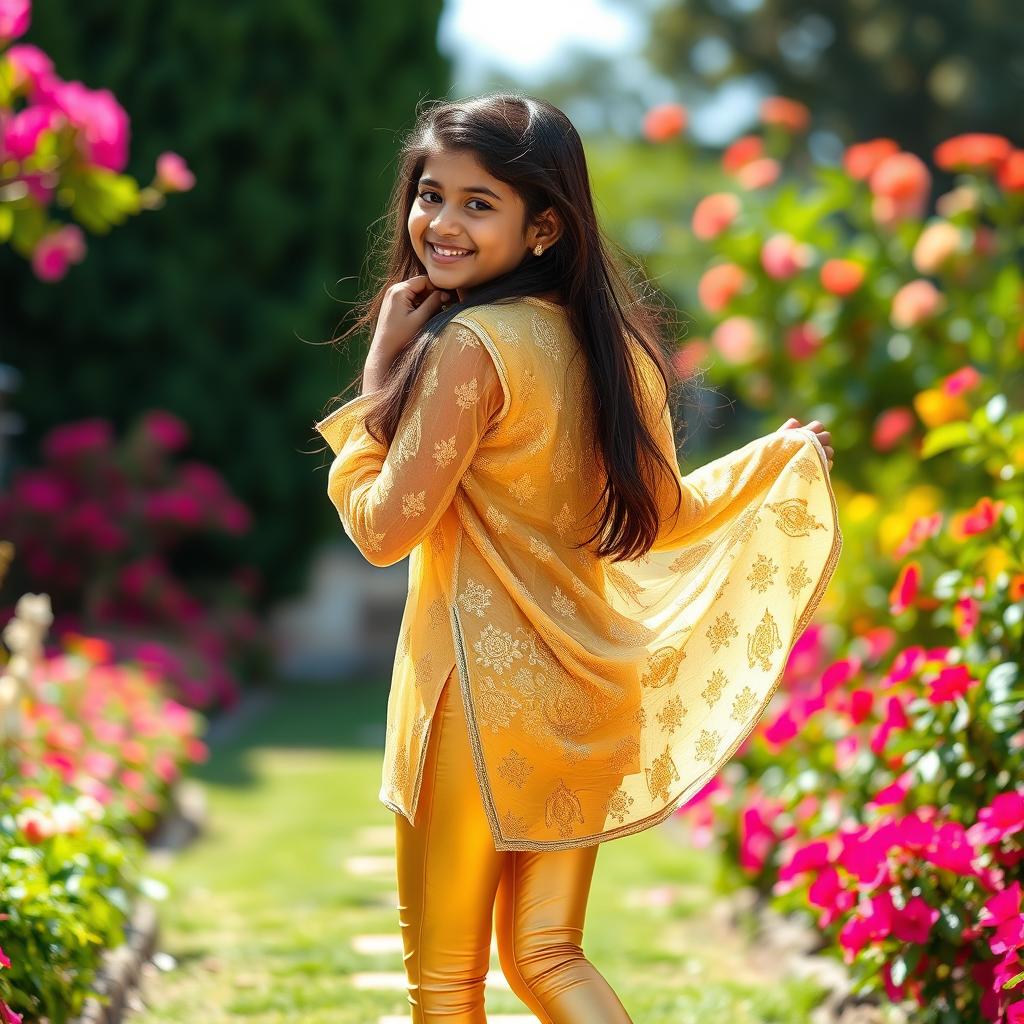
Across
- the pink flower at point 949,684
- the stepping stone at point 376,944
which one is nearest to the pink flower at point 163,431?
the stepping stone at point 376,944

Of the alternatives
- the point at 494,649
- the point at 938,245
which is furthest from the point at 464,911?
the point at 938,245

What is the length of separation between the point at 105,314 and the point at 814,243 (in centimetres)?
624

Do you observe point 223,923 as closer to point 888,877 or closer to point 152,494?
point 888,877

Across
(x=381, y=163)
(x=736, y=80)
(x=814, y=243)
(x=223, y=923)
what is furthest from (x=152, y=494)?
(x=736, y=80)

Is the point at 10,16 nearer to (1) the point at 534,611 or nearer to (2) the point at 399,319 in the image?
(2) the point at 399,319

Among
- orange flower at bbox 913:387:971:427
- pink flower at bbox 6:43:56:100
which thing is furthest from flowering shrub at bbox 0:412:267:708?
orange flower at bbox 913:387:971:427

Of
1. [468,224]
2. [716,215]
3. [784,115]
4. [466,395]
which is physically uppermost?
[784,115]

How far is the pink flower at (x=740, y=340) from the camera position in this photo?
6199 millimetres

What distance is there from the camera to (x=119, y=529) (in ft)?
32.7

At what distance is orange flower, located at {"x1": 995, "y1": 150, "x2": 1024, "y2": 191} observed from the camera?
18.9 feet

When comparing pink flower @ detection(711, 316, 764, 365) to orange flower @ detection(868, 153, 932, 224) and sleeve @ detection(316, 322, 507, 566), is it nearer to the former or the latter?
orange flower @ detection(868, 153, 932, 224)

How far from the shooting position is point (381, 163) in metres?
11.7

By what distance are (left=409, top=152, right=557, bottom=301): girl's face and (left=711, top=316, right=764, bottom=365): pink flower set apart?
3972 millimetres

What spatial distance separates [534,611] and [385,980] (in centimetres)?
187
